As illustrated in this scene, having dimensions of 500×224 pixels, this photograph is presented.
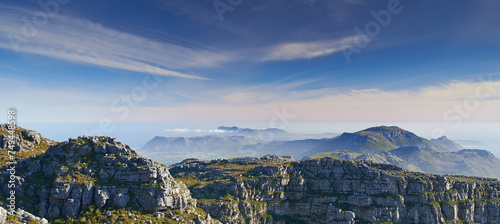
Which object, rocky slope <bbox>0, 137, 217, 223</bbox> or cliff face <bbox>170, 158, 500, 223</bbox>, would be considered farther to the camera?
cliff face <bbox>170, 158, 500, 223</bbox>

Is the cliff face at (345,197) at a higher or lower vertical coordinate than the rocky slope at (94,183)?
lower

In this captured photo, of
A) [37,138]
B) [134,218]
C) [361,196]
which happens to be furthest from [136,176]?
[361,196]

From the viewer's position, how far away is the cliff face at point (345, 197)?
554 ft

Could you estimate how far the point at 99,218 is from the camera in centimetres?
8519

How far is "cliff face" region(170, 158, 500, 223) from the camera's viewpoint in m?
169

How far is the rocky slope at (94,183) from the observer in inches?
3344

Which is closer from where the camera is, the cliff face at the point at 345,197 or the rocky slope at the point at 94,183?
the rocky slope at the point at 94,183

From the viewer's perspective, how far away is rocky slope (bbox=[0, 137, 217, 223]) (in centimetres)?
8494

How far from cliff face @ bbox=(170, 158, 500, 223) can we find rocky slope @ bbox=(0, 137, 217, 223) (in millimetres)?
61319

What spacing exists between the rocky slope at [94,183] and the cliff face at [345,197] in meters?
61.3

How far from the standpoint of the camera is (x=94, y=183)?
303ft

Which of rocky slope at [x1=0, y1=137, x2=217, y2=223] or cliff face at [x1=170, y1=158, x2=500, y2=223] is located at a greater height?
rocky slope at [x1=0, y1=137, x2=217, y2=223]

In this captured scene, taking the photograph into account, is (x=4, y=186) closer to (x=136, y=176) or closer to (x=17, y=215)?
(x=17, y=215)

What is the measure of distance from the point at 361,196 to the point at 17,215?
18745cm
